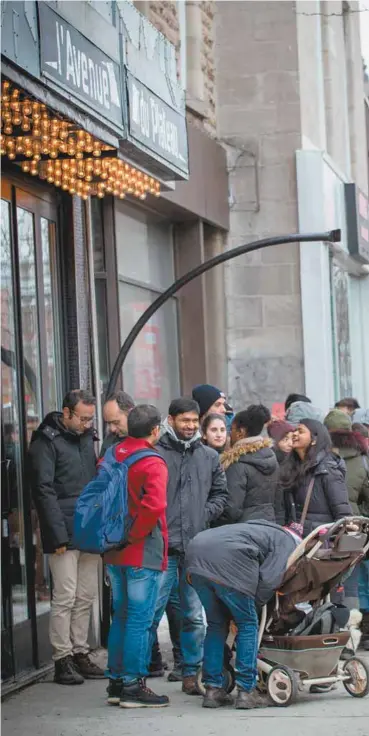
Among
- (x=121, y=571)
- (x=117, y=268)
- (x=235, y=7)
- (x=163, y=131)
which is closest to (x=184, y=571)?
(x=121, y=571)

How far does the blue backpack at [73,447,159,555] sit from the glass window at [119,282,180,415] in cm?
475

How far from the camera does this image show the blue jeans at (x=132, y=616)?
833cm

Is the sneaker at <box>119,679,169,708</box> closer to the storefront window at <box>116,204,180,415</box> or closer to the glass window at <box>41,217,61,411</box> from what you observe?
the glass window at <box>41,217,61,411</box>

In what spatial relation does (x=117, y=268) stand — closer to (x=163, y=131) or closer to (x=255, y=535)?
(x=163, y=131)

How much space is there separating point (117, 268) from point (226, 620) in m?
4.85

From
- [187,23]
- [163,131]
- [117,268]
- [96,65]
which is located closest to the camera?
[96,65]

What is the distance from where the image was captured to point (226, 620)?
8.32 m

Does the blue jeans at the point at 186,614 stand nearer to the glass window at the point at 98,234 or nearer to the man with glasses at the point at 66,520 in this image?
the man with glasses at the point at 66,520

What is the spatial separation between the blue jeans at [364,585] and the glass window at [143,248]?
3685mm

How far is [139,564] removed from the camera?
8305mm

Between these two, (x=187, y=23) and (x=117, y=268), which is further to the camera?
(x=187, y=23)

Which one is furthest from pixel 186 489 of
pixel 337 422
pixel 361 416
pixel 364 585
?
pixel 361 416

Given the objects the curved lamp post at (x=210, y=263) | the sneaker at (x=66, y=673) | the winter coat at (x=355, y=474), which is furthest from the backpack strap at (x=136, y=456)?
the winter coat at (x=355, y=474)

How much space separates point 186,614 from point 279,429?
1997mm
